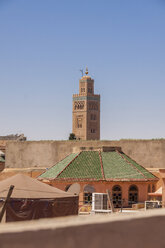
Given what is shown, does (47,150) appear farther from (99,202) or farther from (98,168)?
(99,202)

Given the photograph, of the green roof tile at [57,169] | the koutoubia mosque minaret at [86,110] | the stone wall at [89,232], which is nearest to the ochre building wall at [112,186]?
the green roof tile at [57,169]

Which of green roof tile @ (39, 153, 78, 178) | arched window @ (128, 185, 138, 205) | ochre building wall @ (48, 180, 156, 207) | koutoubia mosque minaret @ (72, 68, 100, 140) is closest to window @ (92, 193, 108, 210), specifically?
ochre building wall @ (48, 180, 156, 207)

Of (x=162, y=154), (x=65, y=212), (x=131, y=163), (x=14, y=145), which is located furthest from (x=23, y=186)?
(x=14, y=145)

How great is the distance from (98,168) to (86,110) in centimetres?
8386

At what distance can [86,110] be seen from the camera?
11650 centimetres

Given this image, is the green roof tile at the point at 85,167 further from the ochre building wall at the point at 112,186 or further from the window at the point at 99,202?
the window at the point at 99,202

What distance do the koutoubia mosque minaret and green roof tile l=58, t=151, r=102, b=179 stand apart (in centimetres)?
7950

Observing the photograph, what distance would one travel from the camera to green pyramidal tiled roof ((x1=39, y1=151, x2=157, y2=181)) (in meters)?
31.7

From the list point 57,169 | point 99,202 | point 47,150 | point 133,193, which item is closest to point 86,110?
point 47,150

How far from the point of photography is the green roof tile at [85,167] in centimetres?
3188

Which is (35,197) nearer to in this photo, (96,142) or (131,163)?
(131,163)

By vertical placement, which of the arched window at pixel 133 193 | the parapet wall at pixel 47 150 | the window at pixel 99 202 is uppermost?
the parapet wall at pixel 47 150

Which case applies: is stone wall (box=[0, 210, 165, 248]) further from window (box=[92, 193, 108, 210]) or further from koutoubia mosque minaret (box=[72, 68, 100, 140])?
koutoubia mosque minaret (box=[72, 68, 100, 140])

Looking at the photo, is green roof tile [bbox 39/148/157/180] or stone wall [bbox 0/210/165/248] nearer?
stone wall [bbox 0/210/165/248]
